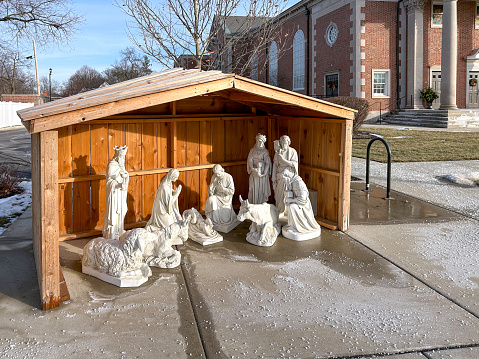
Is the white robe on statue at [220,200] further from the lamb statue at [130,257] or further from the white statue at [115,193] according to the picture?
the lamb statue at [130,257]

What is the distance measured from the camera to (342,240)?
26.1ft

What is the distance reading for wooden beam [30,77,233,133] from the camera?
512 centimetres

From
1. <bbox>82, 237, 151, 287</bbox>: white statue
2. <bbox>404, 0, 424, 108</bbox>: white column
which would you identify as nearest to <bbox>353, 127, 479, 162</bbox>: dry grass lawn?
<bbox>404, 0, 424, 108</bbox>: white column

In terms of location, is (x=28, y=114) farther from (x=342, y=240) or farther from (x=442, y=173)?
(x=442, y=173)

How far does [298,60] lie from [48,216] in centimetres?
3576

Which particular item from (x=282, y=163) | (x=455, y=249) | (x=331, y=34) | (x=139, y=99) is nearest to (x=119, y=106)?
(x=139, y=99)

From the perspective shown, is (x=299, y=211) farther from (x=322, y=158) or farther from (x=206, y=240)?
(x=206, y=240)

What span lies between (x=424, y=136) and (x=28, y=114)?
20981 millimetres

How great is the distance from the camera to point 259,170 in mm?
8758

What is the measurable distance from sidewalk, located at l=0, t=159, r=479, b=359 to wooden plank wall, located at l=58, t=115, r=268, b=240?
2.20 feet

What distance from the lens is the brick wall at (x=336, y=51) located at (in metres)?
31.9

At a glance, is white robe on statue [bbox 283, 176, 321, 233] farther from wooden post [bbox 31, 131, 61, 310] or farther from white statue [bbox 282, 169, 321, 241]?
wooden post [bbox 31, 131, 61, 310]

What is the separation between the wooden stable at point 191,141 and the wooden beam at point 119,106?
2 cm

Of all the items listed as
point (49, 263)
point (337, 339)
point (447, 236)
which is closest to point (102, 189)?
point (49, 263)
